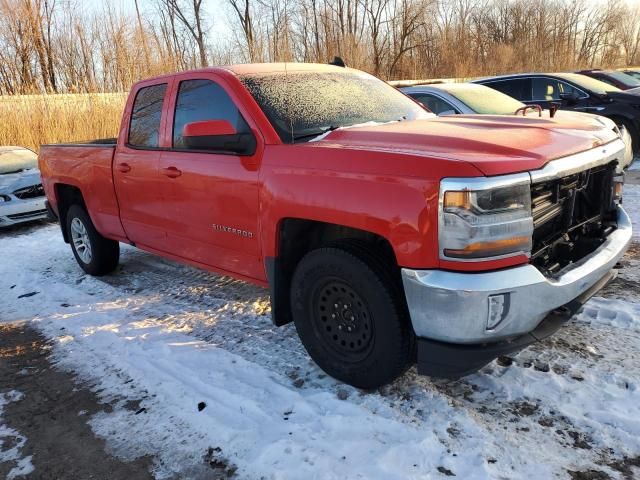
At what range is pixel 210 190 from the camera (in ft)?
11.8

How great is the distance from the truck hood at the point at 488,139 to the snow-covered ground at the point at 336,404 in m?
1.28

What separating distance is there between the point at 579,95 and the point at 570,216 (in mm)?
7951

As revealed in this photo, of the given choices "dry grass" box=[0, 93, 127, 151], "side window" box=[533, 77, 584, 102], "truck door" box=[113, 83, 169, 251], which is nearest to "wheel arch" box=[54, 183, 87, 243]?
"truck door" box=[113, 83, 169, 251]

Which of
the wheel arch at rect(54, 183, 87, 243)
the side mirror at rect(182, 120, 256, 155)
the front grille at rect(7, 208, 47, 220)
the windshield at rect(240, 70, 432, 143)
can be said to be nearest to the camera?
the side mirror at rect(182, 120, 256, 155)

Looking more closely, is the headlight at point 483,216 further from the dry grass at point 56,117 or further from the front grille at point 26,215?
the dry grass at point 56,117

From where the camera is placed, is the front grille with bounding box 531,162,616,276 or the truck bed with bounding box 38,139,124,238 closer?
the front grille with bounding box 531,162,616,276

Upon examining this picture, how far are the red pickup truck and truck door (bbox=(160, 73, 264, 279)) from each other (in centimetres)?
1

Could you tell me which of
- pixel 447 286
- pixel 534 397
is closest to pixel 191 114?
pixel 447 286

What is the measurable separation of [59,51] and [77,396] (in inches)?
543

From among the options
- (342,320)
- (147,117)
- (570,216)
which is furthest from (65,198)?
(570,216)

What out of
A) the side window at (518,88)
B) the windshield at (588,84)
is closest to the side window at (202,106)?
the side window at (518,88)

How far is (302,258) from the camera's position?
3.12 metres

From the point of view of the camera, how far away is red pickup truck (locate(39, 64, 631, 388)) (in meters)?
2.38

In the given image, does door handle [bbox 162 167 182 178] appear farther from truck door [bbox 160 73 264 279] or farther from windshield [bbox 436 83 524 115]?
windshield [bbox 436 83 524 115]
